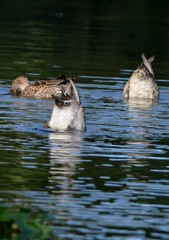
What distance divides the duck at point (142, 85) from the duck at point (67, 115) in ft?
Answer: 16.8

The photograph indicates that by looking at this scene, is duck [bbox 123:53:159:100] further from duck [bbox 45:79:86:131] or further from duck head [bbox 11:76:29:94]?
duck [bbox 45:79:86:131]

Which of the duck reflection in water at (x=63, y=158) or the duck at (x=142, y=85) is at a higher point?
the duck at (x=142, y=85)

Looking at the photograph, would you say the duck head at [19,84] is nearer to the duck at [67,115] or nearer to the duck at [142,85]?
the duck at [142,85]

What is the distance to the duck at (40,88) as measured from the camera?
2131 centimetres

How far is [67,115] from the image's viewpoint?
16.2m

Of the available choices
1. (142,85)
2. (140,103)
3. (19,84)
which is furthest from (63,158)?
(142,85)

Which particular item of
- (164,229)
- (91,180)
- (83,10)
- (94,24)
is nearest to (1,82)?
(91,180)

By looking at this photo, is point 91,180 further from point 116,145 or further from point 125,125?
point 125,125

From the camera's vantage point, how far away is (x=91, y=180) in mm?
12711

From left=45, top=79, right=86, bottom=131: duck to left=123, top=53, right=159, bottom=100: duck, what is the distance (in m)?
5.11

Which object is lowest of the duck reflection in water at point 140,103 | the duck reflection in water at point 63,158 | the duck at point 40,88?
the duck reflection in water at point 63,158

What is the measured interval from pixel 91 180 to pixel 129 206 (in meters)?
1.34

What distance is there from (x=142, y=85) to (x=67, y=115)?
232 inches

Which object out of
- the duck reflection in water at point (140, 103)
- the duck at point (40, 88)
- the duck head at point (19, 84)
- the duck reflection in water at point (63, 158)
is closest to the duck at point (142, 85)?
the duck reflection in water at point (140, 103)
